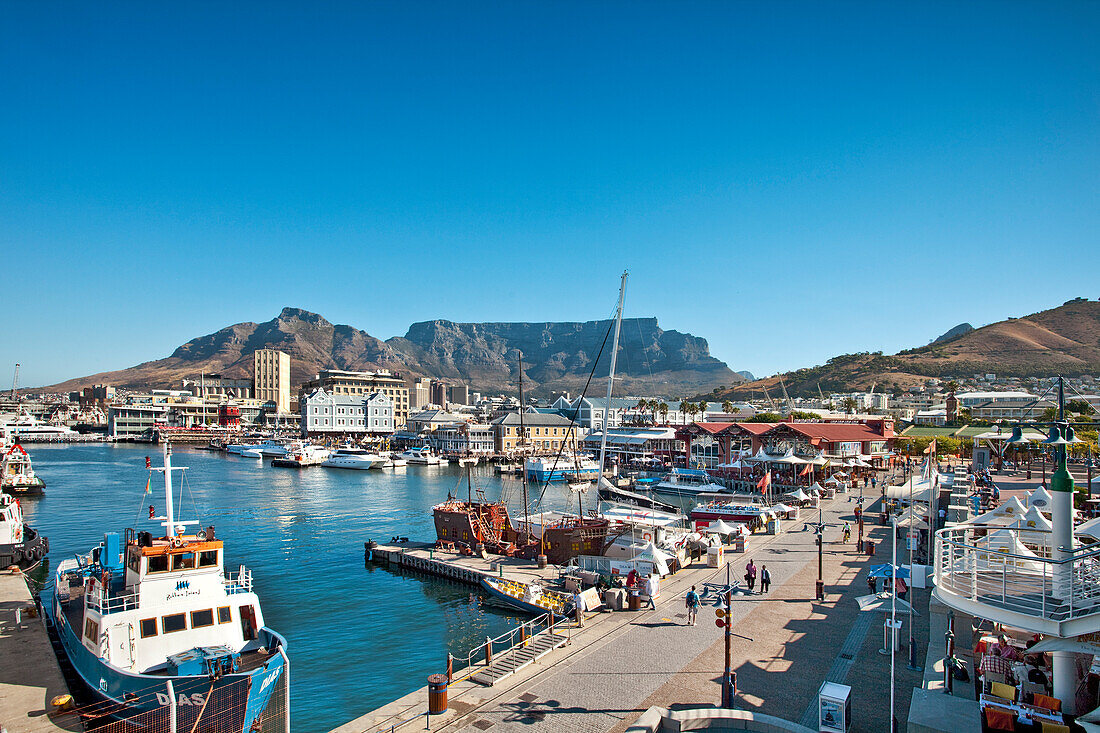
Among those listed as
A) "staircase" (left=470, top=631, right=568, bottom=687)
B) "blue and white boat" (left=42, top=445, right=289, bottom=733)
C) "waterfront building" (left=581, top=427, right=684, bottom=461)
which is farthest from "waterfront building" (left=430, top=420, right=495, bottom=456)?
"blue and white boat" (left=42, top=445, right=289, bottom=733)

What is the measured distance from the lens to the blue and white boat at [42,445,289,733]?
45.3 ft

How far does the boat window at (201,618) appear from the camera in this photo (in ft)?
53.1

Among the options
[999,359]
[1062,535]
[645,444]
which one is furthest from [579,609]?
[999,359]

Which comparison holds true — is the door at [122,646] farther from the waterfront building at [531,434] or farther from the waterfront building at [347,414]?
the waterfront building at [347,414]

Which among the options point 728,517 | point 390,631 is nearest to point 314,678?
point 390,631

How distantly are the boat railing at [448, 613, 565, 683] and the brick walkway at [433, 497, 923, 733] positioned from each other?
60.7 inches

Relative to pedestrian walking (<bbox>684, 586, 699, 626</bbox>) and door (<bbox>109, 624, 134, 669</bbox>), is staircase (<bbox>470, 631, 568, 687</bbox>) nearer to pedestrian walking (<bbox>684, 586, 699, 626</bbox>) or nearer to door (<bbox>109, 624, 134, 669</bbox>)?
pedestrian walking (<bbox>684, 586, 699, 626</bbox>)

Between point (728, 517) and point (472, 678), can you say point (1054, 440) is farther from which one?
point (728, 517)

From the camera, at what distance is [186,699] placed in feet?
44.9

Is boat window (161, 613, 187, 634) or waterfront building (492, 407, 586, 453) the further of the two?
waterfront building (492, 407, 586, 453)

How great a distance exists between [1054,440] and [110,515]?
193 feet

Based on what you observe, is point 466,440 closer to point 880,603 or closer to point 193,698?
point 880,603

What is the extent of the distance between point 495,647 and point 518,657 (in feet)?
18.0

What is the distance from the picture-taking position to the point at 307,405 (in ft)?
492
